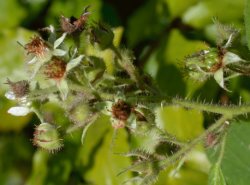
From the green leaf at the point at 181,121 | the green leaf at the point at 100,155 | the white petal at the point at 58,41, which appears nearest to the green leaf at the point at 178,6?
the green leaf at the point at 181,121

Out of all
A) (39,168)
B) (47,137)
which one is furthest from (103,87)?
(39,168)

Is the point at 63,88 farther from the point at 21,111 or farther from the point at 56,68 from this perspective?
the point at 21,111

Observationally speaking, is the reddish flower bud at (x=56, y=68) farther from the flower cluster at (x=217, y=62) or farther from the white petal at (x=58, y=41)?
the flower cluster at (x=217, y=62)

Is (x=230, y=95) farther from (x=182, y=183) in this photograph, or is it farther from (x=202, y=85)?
(x=182, y=183)

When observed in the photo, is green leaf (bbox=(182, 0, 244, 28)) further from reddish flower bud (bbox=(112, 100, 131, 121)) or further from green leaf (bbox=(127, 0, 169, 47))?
reddish flower bud (bbox=(112, 100, 131, 121))

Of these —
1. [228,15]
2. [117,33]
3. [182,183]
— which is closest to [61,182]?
[182,183]

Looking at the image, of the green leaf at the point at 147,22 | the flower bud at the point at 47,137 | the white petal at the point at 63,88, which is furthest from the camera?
the green leaf at the point at 147,22

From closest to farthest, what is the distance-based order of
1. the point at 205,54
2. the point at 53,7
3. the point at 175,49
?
the point at 205,54, the point at 175,49, the point at 53,7
